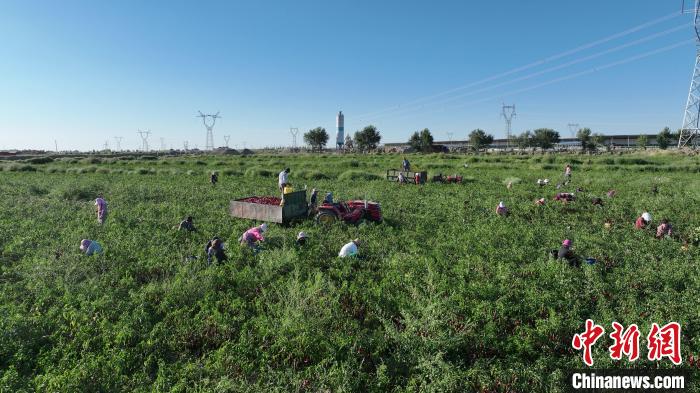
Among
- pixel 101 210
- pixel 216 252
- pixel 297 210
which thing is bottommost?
pixel 216 252

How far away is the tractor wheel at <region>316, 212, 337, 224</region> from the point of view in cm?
1341

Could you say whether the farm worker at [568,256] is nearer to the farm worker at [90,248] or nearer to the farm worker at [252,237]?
the farm worker at [252,237]

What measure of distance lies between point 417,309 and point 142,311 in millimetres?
4658

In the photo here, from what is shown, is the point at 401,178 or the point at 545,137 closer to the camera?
the point at 401,178

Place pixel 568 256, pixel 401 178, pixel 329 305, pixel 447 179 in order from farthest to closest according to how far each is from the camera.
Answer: pixel 401 178 < pixel 447 179 < pixel 568 256 < pixel 329 305

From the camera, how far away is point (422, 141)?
93.1 metres

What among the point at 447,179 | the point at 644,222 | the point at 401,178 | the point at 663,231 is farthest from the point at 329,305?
the point at 447,179

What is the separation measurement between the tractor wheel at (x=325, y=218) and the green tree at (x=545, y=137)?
84826 millimetres

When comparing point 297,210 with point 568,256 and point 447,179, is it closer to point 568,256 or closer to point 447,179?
point 568,256

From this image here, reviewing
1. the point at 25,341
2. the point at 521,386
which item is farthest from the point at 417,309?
the point at 25,341

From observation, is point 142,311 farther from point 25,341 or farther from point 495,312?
point 495,312

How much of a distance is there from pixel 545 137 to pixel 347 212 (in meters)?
84.4

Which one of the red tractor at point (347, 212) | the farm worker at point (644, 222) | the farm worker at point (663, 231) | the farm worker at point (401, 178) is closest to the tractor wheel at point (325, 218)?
the red tractor at point (347, 212)

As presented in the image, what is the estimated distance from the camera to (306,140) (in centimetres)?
10969
